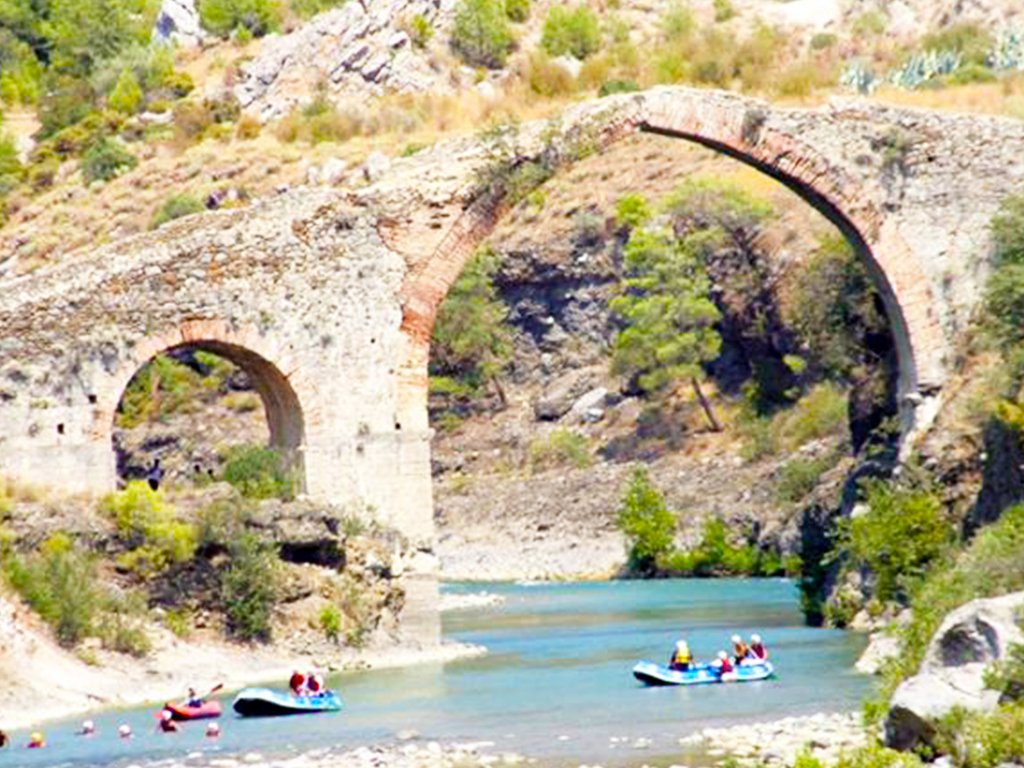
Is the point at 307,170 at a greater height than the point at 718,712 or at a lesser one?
greater

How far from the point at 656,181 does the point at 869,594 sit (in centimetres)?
3459

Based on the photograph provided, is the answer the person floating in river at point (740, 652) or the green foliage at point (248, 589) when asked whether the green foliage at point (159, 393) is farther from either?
the person floating in river at point (740, 652)

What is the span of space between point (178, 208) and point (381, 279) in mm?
26853

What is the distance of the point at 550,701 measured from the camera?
94.2ft

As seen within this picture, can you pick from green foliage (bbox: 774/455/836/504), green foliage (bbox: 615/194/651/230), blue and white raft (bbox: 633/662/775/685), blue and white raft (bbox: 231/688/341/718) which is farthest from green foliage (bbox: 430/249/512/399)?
blue and white raft (bbox: 231/688/341/718)

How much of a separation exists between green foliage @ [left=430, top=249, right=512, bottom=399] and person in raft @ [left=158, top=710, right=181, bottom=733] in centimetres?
3851

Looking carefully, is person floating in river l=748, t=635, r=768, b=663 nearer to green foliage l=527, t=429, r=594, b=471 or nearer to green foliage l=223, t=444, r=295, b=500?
green foliage l=223, t=444, r=295, b=500

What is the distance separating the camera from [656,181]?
225ft

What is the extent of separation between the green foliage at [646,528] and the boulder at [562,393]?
11.1m

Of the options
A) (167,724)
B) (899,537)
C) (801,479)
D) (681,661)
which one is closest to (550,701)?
(681,661)

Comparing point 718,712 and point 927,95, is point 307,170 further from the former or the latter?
point 718,712

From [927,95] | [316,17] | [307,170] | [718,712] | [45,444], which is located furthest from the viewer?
[316,17]

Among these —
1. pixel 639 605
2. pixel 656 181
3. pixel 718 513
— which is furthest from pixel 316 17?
pixel 639 605

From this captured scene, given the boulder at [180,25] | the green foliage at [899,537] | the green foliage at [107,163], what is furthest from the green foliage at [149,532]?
the boulder at [180,25]
